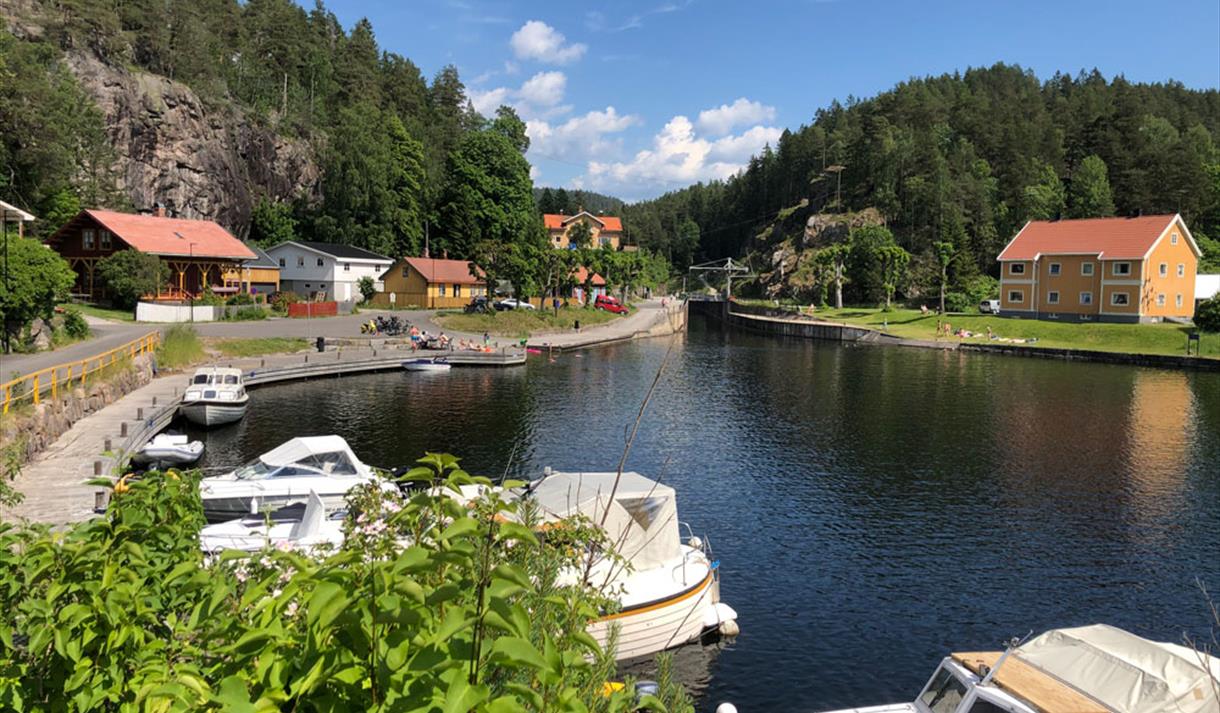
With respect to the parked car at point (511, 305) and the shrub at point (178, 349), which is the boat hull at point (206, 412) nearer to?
the shrub at point (178, 349)

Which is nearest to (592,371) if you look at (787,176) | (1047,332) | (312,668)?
(1047,332)

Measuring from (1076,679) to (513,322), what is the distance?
78.1 m

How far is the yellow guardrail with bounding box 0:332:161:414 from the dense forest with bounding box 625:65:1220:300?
347 feet

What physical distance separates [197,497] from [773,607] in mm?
17671

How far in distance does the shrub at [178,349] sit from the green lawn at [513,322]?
30.8 m

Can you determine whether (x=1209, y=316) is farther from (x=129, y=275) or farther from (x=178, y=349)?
(x=129, y=275)

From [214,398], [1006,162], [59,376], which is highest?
[1006,162]

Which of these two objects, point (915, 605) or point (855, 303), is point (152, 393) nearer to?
point (915, 605)

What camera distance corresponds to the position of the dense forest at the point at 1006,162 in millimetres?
125875

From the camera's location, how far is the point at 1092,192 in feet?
415

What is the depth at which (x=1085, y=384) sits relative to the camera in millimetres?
62594

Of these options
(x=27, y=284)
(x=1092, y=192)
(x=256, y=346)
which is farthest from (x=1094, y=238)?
(x=27, y=284)

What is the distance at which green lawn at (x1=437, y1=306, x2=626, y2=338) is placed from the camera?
278ft

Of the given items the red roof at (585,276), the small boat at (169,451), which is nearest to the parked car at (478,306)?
the red roof at (585,276)
